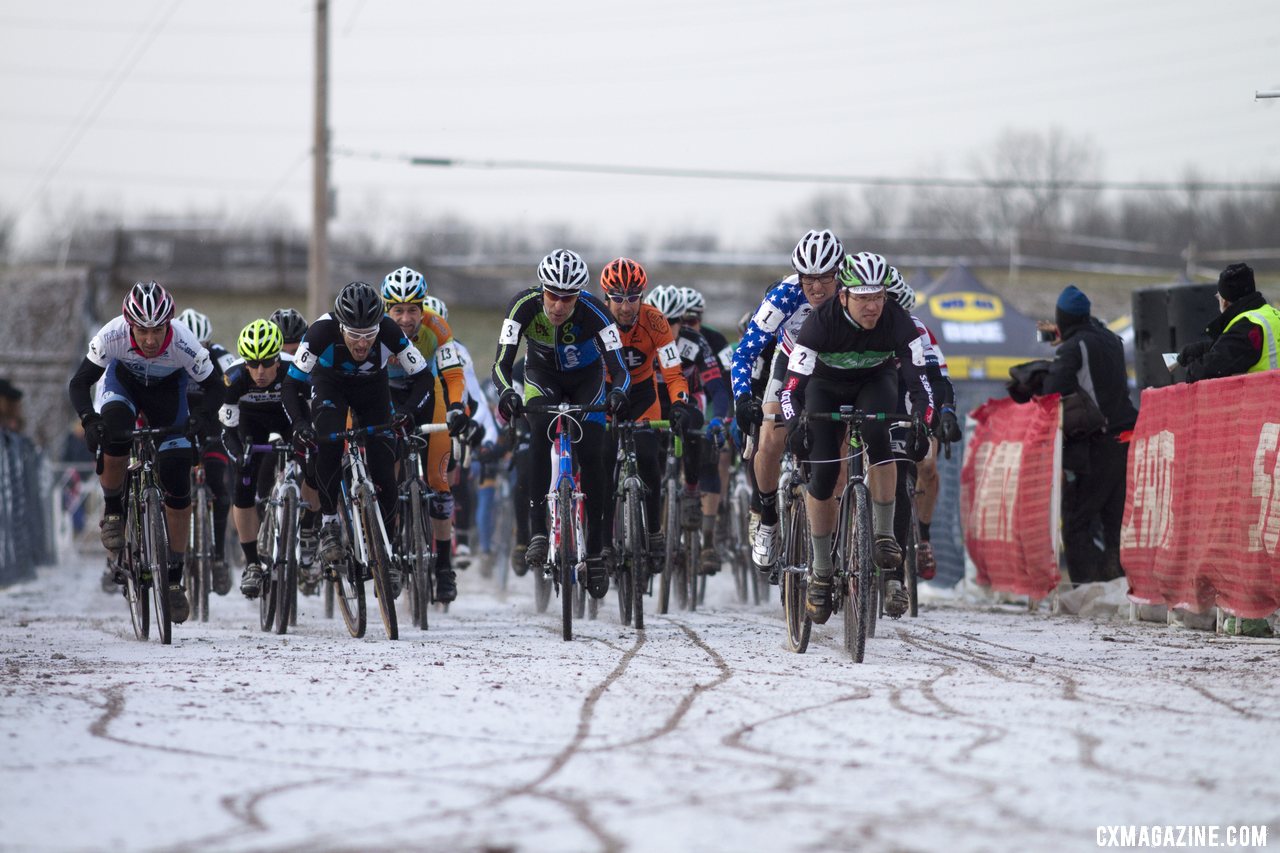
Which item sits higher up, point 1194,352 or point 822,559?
point 1194,352

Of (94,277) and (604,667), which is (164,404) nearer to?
(604,667)

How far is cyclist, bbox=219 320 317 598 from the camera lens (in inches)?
472

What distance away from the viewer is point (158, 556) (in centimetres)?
995

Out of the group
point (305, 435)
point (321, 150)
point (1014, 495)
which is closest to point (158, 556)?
point (305, 435)

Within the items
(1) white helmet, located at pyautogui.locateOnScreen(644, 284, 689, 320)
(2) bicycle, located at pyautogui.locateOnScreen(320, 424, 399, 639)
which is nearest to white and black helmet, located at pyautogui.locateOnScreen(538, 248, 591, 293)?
(2) bicycle, located at pyautogui.locateOnScreen(320, 424, 399, 639)

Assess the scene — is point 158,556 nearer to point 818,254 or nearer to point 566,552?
point 566,552

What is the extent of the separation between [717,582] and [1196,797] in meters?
13.9

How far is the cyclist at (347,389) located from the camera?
33.2ft

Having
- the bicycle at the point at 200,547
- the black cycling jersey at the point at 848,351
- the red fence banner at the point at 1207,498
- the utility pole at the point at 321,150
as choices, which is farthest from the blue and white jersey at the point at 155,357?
the utility pole at the point at 321,150

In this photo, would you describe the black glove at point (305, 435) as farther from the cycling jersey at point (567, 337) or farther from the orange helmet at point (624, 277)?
the orange helmet at point (624, 277)

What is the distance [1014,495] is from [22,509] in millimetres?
12040

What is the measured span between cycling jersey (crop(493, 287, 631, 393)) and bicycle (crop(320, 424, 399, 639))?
0.94 m

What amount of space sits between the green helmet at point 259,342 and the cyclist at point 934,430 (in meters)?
4.21

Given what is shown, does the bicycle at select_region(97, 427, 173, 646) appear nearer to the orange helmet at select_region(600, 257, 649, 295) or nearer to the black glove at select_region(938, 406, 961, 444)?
the orange helmet at select_region(600, 257, 649, 295)
